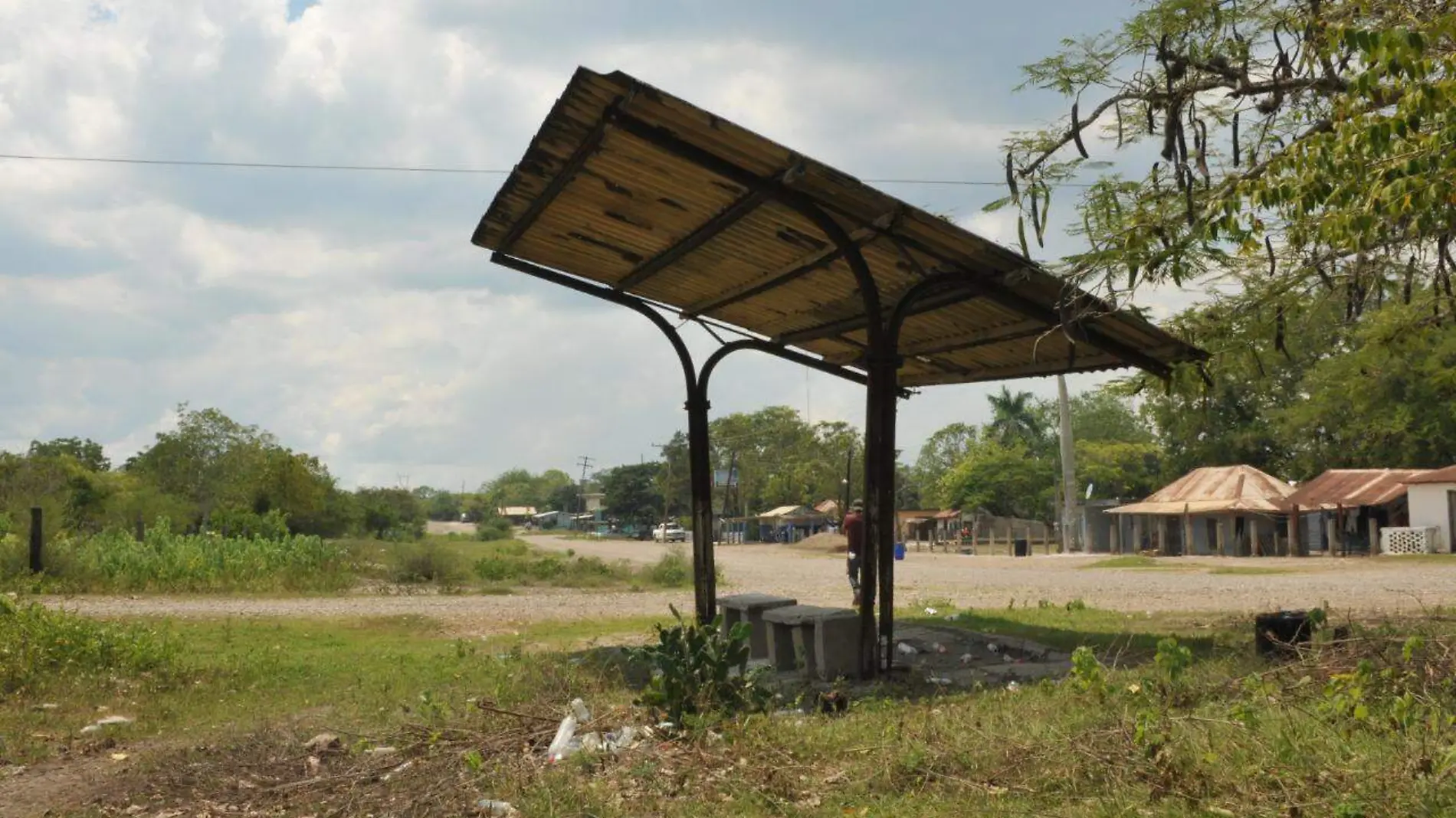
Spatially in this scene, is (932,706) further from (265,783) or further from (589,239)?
(589,239)

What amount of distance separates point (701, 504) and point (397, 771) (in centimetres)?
505

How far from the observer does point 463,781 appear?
639 cm

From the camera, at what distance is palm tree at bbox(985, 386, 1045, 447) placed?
263 ft

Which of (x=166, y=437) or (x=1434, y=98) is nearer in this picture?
(x=1434, y=98)

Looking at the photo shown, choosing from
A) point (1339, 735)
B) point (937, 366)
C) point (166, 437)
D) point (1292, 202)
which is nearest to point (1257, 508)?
point (937, 366)

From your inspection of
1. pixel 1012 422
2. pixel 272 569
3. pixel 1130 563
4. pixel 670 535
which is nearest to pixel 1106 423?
pixel 1012 422

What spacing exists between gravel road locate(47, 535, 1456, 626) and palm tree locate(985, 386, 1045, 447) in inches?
1878

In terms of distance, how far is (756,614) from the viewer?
440 inches

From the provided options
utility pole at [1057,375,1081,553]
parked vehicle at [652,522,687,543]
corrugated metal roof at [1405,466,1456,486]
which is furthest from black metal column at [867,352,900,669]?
parked vehicle at [652,522,687,543]

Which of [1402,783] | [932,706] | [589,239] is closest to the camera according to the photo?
[1402,783]

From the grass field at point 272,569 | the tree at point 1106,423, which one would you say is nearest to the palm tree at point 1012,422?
the tree at point 1106,423

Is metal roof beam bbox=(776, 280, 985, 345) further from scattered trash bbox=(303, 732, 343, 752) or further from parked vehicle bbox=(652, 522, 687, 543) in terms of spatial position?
parked vehicle bbox=(652, 522, 687, 543)

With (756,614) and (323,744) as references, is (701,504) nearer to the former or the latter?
(756,614)

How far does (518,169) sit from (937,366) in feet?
20.2
